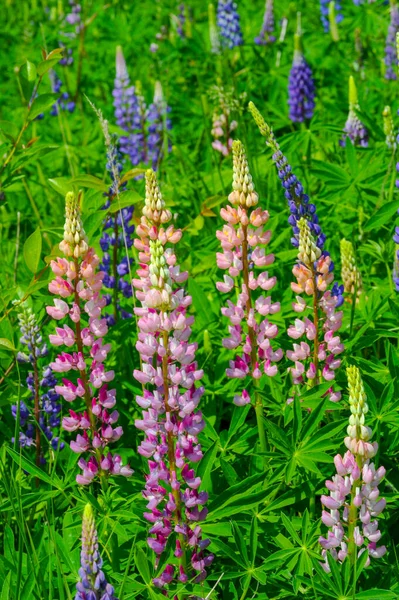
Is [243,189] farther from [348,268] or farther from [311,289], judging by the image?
[348,268]

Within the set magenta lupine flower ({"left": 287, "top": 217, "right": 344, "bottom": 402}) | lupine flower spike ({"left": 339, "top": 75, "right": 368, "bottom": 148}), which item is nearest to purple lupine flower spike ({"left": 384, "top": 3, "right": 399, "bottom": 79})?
lupine flower spike ({"left": 339, "top": 75, "right": 368, "bottom": 148})

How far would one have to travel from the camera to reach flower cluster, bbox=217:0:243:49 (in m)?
5.62

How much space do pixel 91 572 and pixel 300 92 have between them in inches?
129

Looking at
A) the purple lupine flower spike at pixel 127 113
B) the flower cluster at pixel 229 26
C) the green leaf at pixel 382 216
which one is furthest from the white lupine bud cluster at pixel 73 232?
the flower cluster at pixel 229 26

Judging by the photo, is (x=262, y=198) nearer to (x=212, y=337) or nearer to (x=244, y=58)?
(x=212, y=337)

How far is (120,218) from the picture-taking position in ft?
10.7

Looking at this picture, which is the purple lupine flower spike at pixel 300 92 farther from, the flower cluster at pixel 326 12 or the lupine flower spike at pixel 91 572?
the lupine flower spike at pixel 91 572

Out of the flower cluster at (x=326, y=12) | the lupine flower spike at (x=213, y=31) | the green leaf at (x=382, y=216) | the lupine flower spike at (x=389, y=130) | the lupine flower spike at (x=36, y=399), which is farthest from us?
the flower cluster at (x=326, y=12)

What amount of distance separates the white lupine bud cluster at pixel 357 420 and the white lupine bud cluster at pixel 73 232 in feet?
2.49

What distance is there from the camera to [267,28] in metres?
5.75

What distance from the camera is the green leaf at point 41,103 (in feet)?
9.39

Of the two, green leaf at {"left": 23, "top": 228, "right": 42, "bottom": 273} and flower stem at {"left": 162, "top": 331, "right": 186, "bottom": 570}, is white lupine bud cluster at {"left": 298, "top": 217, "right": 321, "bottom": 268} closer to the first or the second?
flower stem at {"left": 162, "top": 331, "right": 186, "bottom": 570}

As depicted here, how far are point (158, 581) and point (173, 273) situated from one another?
0.73m

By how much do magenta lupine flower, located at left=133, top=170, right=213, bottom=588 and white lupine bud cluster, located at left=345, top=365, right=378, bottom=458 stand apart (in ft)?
1.18
